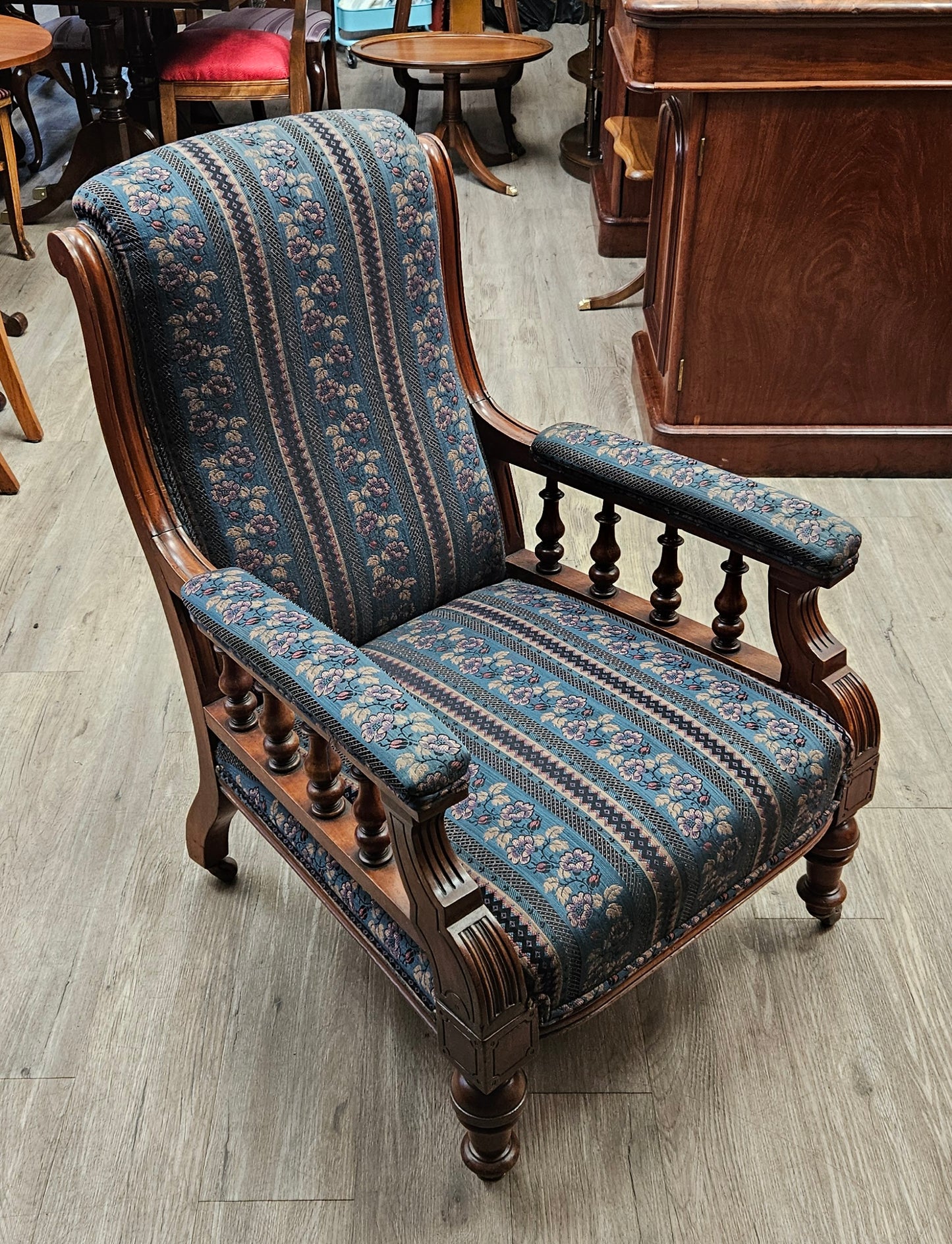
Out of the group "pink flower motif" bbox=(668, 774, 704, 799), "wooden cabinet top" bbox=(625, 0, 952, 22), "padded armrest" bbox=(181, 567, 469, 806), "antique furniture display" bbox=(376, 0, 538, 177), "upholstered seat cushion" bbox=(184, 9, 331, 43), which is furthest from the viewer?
"antique furniture display" bbox=(376, 0, 538, 177)

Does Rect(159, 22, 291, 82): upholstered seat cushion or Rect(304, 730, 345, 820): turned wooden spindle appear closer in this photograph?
Rect(304, 730, 345, 820): turned wooden spindle

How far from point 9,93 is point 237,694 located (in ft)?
10.4

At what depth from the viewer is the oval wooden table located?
428 cm

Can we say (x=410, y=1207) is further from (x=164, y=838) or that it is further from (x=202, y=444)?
(x=202, y=444)

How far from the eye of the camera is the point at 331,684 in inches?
44.4

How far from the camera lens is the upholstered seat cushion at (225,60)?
4.02 metres

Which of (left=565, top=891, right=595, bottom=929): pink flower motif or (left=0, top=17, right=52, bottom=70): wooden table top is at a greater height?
(left=0, top=17, right=52, bottom=70): wooden table top

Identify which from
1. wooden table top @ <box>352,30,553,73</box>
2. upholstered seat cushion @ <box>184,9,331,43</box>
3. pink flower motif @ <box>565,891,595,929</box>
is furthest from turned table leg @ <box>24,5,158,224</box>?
pink flower motif @ <box>565,891,595,929</box>

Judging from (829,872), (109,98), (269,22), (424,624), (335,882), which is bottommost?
(829,872)

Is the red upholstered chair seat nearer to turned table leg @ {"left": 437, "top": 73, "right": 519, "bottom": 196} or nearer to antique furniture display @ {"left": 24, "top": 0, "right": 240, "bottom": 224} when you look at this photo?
antique furniture display @ {"left": 24, "top": 0, "right": 240, "bottom": 224}

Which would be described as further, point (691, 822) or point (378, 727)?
point (691, 822)

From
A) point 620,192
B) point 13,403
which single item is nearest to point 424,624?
point 13,403

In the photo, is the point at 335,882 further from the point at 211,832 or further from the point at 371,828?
the point at 211,832

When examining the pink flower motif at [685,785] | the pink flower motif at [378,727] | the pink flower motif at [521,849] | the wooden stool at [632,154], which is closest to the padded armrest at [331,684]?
the pink flower motif at [378,727]
